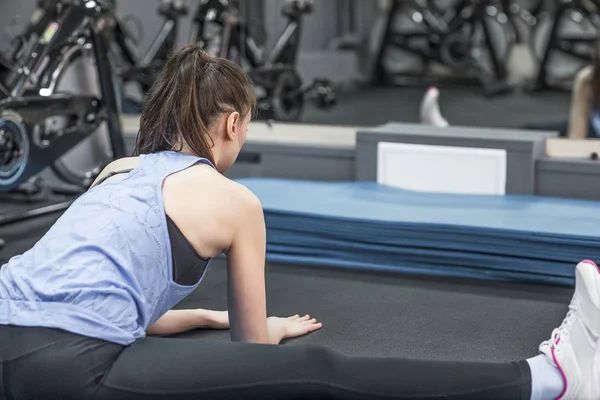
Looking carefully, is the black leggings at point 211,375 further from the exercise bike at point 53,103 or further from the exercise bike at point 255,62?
the exercise bike at point 255,62

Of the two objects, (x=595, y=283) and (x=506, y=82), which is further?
(x=506, y=82)

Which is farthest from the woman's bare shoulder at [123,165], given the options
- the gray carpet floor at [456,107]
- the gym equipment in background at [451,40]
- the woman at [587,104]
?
the gym equipment in background at [451,40]

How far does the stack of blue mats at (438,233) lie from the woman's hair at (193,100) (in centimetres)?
119

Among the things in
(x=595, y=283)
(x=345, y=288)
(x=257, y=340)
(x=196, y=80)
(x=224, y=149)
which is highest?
(x=196, y=80)

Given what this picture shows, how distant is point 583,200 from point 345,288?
41.0 inches

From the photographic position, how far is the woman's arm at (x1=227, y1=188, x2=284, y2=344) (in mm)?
1654

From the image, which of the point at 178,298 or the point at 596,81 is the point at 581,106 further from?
the point at 178,298

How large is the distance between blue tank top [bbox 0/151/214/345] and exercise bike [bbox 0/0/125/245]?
1.77 m

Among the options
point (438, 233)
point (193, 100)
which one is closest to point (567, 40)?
point (438, 233)

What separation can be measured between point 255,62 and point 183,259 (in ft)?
11.5

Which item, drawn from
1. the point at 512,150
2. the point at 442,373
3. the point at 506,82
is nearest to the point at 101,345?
the point at 442,373

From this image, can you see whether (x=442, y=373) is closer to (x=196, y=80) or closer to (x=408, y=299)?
(x=196, y=80)

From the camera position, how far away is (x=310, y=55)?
675 centimetres

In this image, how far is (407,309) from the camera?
247 cm
